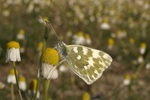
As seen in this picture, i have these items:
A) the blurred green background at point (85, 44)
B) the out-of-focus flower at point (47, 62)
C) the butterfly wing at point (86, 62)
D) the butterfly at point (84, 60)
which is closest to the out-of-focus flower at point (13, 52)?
A: the out-of-focus flower at point (47, 62)

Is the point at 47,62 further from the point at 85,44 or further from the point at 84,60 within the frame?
the point at 85,44

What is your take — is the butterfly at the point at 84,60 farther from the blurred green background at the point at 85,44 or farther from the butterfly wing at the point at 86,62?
the blurred green background at the point at 85,44

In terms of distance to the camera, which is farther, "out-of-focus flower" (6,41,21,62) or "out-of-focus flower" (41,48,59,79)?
"out-of-focus flower" (6,41,21,62)

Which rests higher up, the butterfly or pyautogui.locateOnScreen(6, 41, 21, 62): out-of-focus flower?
pyautogui.locateOnScreen(6, 41, 21, 62): out-of-focus flower

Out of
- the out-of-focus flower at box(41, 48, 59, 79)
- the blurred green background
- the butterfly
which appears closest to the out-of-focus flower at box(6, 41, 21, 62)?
the out-of-focus flower at box(41, 48, 59, 79)

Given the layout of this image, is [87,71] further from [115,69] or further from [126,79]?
[115,69]

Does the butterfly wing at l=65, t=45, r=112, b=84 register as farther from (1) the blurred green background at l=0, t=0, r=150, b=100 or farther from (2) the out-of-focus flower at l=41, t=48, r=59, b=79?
(1) the blurred green background at l=0, t=0, r=150, b=100

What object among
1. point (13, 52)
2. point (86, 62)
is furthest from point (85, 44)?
point (13, 52)

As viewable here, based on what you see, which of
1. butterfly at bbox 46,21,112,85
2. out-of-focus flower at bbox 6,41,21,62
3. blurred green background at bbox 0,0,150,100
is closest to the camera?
out-of-focus flower at bbox 6,41,21,62
